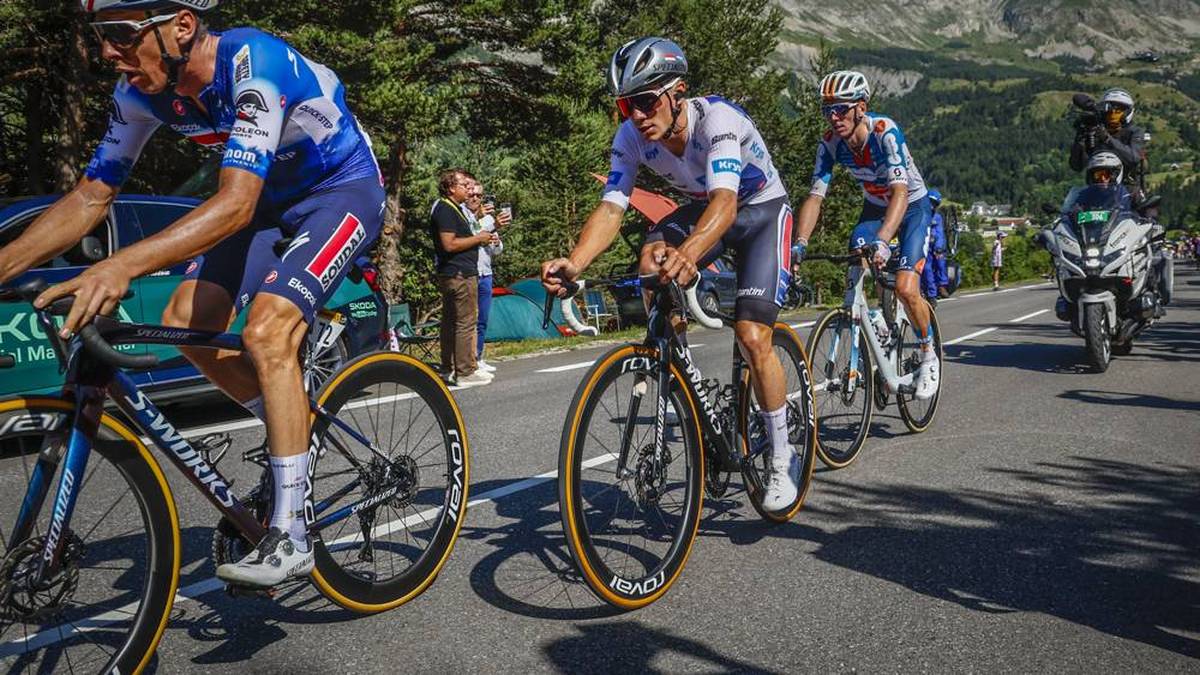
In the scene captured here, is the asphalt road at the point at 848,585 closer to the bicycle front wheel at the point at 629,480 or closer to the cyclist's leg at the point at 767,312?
the bicycle front wheel at the point at 629,480

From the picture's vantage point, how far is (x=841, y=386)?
5531mm

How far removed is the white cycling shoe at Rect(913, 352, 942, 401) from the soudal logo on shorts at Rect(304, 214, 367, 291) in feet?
14.1

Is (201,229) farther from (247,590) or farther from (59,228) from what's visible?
(247,590)

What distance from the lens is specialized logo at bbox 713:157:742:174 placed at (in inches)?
146

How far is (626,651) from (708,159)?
2000 mm

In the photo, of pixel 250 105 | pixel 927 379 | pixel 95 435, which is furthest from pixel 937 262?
pixel 95 435

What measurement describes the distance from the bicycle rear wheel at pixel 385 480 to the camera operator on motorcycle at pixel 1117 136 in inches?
369

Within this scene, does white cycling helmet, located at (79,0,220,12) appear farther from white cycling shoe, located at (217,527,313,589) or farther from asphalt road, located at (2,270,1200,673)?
asphalt road, located at (2,270,1200,673)

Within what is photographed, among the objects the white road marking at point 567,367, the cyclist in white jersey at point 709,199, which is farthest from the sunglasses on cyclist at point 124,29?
the white road marking at point 567,367

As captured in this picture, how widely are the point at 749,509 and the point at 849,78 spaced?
10.4ft

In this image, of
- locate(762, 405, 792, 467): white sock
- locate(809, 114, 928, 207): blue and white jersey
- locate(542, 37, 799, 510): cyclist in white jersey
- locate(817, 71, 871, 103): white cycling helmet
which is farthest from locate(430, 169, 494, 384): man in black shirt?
locate(762, 405, 792, 467): white sock

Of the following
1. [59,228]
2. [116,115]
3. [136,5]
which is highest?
[136,5]

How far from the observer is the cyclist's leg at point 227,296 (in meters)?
3.08

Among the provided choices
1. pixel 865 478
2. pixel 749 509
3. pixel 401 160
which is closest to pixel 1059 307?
pixel 865 478
